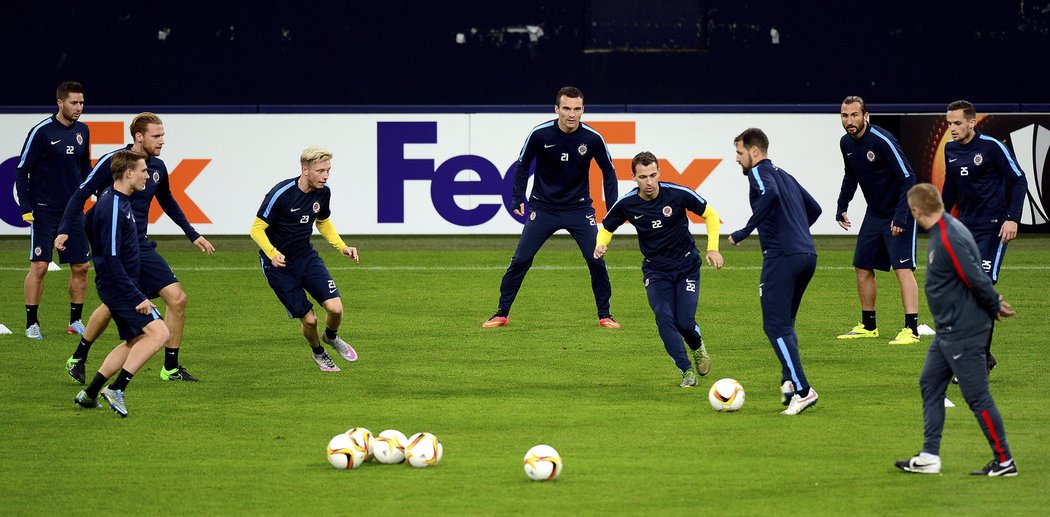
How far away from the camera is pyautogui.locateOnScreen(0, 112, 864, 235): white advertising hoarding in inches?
855

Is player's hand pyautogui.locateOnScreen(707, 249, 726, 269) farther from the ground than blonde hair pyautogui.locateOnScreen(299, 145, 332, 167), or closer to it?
closer to it

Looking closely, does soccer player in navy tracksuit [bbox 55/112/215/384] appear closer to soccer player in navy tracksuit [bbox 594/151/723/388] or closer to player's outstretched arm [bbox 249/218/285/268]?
player's outstretched arm [bbox 249/218/285/268]

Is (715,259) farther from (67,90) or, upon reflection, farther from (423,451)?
(67,90)

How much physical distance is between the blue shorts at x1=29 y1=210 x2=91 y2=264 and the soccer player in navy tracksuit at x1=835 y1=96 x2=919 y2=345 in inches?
277

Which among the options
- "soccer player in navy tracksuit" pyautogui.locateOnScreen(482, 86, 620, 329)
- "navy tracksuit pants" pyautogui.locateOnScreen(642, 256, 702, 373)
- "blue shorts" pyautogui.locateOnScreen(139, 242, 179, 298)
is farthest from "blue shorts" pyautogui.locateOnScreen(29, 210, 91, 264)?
Result: "navy tracksuit pants" pyautogui.locateOnScreen(642, 256, 702, 373)

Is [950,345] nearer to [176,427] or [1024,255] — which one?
[176,427]

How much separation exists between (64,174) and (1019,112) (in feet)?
48.1

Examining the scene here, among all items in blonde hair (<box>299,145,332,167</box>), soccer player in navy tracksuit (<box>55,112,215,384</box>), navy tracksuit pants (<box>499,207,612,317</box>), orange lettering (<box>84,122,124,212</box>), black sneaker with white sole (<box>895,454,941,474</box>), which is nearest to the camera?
black sneaker with white sole (<box>895,454,941,474</box>)

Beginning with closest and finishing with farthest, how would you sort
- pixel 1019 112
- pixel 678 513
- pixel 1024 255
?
1. pixel 678 513
2. pixel 1024 255
3. pixel 1019 112

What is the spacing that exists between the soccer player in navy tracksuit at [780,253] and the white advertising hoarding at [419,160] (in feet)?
37.9

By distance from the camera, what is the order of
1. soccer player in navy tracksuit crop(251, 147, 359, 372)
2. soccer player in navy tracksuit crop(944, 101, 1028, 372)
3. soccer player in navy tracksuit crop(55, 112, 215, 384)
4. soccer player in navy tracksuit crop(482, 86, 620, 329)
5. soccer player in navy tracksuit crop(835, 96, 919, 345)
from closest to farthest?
soccer player in navy tracksuit crop(55, 112, 215, 384), soccer player in navy tracksuit crop(251, 147, 359, 372), soccer player in navy tracksuit crop(944, 101, 1028, 372), soccer player in navy tracksuit crop(835, 96, 919, 345), soccer player in navy tracksuit crop(482, 86, 620, 329)

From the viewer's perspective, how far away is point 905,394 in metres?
10.6

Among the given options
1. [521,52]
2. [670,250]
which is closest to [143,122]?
[670,250]

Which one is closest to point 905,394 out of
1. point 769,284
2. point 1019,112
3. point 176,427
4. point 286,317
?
point 769,284
